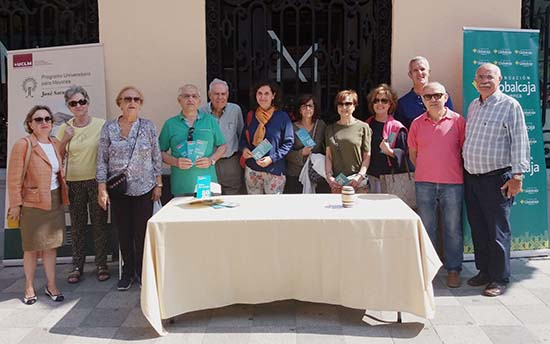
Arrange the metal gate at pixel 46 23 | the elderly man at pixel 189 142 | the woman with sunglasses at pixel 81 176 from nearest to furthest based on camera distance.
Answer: the elderly man at pixel 189 142 → the woman with sunglasses at pixel 81 176 → the metal gate at pixel 46 23

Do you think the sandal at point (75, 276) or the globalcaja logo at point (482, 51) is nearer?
the sandal at point (75, 276)

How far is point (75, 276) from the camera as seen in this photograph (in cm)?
456

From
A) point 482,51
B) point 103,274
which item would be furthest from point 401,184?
point 103,274

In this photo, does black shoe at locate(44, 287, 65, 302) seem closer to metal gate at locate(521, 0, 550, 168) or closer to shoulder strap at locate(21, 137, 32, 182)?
shoulder strap at locate(21, 137, 32, 182)

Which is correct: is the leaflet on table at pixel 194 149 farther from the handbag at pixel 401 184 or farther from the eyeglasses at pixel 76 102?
the handbag at pixel 401 184

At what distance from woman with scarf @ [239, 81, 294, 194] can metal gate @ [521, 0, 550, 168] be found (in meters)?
2.85

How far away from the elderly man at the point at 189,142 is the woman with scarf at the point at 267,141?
10.6 inches

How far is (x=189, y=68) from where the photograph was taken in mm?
5230

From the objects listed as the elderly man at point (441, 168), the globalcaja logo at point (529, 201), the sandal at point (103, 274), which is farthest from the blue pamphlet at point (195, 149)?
the globalcaja logo at point (529, 201)

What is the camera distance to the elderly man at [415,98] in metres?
4.56

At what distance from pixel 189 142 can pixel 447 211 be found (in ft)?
7.00

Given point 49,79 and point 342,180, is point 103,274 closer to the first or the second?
point 49,79

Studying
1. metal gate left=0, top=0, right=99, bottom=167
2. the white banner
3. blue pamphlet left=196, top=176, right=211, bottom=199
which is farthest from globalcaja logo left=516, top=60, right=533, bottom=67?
metal gate left=0, top=0, right=99, bottom=167

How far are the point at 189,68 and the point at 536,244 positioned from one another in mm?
3742
